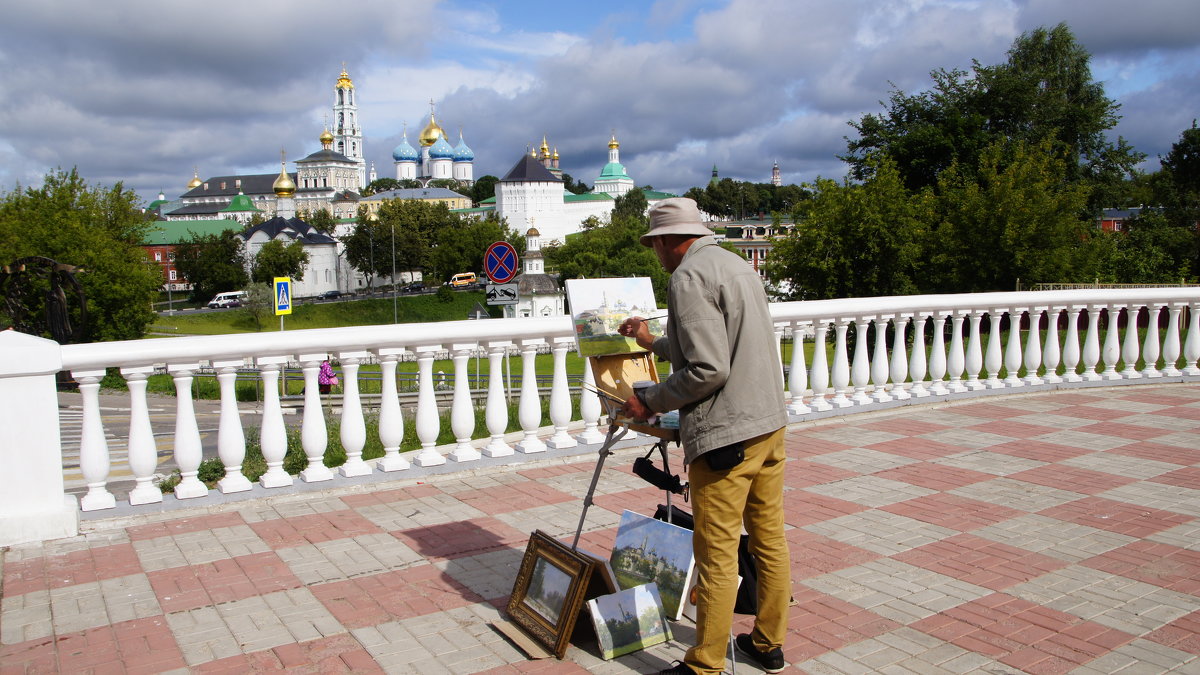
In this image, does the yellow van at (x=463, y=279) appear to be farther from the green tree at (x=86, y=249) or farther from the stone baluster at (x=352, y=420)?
the stone baluster at (x=352, y=420)

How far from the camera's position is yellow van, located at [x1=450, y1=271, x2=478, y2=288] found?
102m

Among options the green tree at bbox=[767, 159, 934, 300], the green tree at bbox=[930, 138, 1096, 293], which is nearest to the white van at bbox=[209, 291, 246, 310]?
the green tree at bbox=[767, 159, 934, 300]

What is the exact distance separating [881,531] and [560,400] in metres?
2.84

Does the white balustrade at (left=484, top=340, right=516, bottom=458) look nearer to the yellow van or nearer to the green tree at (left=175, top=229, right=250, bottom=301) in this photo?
Answer: the yellow van

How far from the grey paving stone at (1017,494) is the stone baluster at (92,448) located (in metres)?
5.61

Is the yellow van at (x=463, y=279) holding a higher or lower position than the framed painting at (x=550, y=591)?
higher

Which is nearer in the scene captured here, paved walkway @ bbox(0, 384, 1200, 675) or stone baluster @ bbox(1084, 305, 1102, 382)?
paved walkway @ bbox(0, 384, 1200, 675)

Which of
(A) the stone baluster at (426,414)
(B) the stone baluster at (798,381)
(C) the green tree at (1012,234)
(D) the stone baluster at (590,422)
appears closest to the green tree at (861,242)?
(C) the green tree at (1012,234)

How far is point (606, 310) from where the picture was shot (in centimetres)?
418

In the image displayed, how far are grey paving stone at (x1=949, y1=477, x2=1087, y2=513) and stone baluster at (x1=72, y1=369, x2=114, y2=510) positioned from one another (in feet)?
18.4

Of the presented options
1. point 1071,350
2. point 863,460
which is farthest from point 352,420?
point 1071,350

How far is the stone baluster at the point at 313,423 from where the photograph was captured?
244 inches

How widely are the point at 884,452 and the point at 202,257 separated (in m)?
100

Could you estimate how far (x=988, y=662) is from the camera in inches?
144
